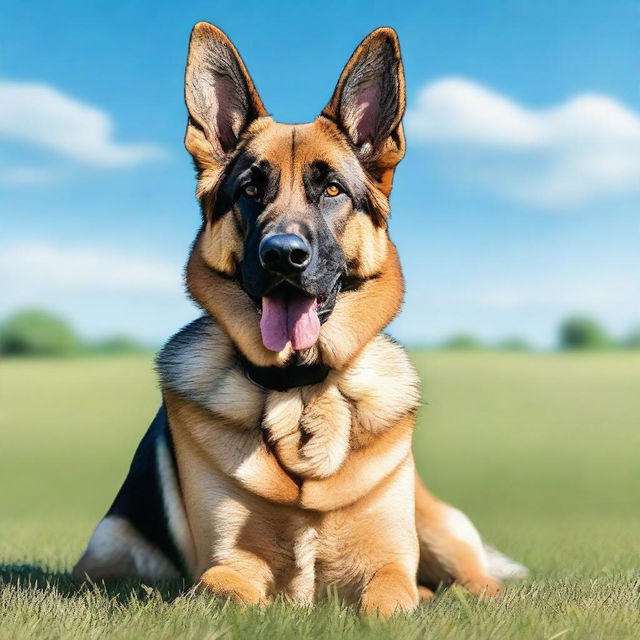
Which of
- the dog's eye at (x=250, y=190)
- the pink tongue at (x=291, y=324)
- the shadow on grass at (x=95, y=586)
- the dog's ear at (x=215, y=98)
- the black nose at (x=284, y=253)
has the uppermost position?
the dog's ear at (x=215, y=98)

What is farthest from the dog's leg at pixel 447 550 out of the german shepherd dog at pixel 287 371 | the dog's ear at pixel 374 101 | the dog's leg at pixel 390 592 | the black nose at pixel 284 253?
the dog's ear at pixel 374 101

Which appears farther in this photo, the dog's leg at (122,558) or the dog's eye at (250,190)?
the dog's leg at (122,558)

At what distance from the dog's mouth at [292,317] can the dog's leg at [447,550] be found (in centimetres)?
152

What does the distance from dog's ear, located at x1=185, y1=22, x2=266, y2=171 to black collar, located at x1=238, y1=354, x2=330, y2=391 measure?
115cm

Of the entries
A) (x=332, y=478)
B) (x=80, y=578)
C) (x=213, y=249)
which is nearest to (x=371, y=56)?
(x=213, y=249)

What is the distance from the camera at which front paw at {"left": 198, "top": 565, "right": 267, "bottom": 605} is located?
3.93 meters

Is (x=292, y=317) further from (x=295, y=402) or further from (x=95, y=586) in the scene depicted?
(x=95, y=586)

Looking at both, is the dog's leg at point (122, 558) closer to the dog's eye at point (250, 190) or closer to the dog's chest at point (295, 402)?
the dog's chest at point (295, 402)

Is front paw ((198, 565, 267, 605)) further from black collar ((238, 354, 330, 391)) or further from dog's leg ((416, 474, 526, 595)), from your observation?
dog's leg ((416, 474, 526, 595))

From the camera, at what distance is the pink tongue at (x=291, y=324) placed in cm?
426

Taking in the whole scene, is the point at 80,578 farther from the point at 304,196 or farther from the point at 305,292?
the point at 304,196

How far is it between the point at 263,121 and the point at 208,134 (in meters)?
0.31

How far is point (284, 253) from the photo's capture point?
399 cm

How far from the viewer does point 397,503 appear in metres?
4.49
